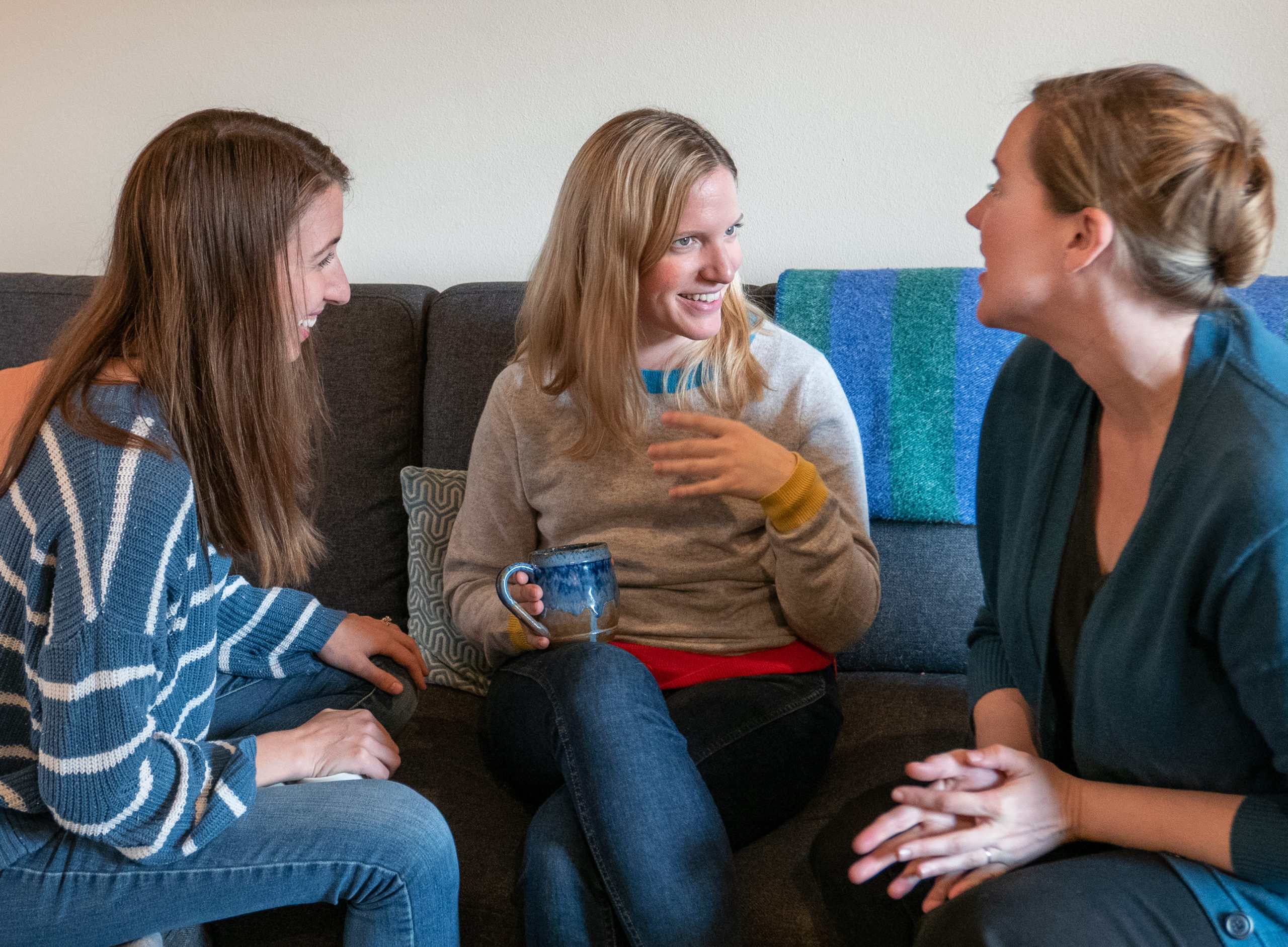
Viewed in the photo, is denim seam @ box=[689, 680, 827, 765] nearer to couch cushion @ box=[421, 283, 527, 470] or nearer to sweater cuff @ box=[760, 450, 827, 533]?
sweater cuff @ box=[760, 450, 827, 533]

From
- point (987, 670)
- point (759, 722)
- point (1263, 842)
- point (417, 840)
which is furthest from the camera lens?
point (759, 722)

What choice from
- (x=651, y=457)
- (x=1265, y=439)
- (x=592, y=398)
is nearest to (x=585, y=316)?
(x=592, y=398)

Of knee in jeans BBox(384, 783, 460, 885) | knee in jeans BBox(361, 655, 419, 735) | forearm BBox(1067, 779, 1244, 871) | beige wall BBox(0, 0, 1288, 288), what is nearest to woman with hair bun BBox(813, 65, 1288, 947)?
forearm BBox(1067, 779, 1244, 871)

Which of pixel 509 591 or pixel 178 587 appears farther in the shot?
pixel 509 591

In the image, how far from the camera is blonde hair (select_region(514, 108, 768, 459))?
4.26ft

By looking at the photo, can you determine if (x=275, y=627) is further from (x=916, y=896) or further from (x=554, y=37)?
(x=554, y=37)

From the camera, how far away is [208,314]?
3.21 feet

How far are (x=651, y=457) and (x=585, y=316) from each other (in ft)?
0.95

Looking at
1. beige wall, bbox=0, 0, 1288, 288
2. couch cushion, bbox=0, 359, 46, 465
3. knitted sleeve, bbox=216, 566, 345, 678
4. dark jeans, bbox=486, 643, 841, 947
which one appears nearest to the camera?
dark jeans, bbox=486, 643, 841, 947

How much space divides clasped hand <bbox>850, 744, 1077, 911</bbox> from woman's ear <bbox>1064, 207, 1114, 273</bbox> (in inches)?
16.5

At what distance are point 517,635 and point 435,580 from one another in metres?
0.32

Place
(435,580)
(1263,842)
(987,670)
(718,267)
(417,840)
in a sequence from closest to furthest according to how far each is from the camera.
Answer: (1263,842) → (417,840) → (987,670) → (718,267) → (435,580)

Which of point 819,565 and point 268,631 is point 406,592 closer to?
point 268,631

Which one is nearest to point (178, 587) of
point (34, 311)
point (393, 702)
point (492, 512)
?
point (393, 702)
